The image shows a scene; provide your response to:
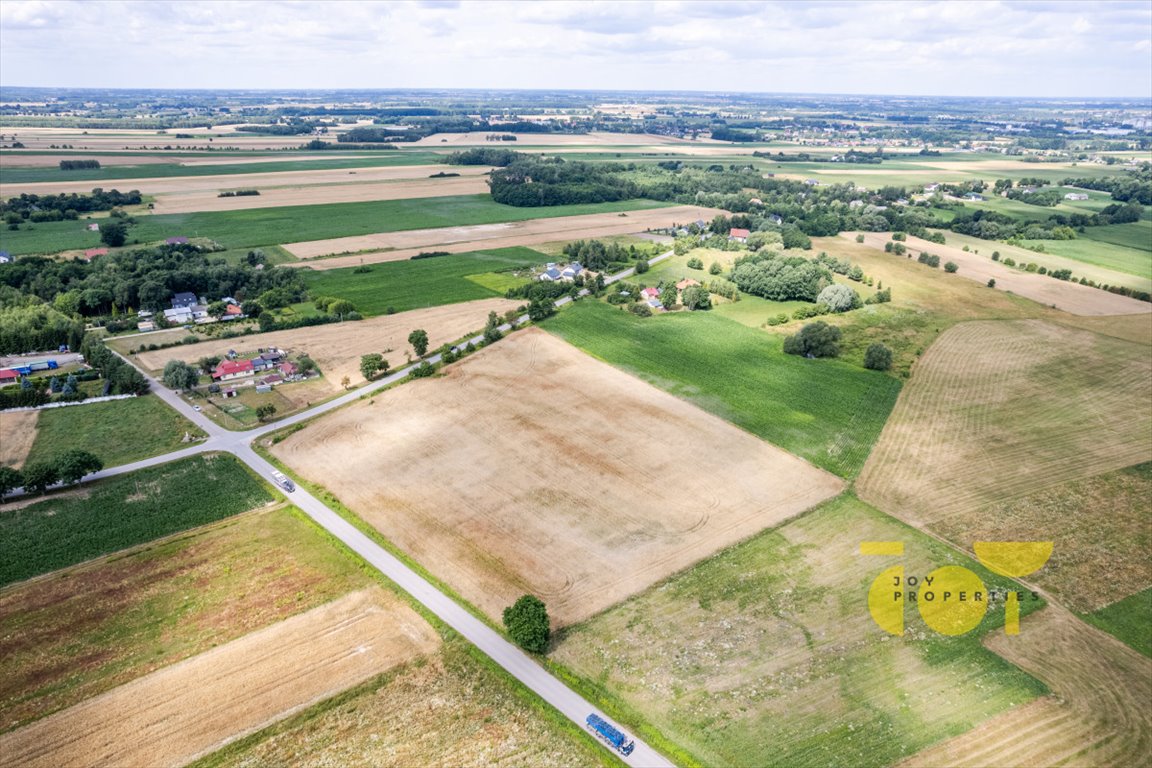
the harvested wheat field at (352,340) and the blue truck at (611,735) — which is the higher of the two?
the harvested wheat field at (352,340)

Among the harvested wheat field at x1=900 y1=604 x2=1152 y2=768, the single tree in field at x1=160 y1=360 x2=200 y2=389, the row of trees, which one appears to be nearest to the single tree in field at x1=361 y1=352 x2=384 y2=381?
the single tree in field at x1=160 y1=360 x2=200 y2=389

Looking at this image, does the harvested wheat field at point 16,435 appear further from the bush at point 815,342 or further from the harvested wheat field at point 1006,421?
the bush at point 815,342

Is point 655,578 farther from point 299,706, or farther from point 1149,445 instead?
point 1149,445

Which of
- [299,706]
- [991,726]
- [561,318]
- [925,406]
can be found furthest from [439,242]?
[991,726]

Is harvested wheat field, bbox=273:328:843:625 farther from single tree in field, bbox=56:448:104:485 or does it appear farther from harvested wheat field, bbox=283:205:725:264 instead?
harvested wheat field, bbox=283:205:725:264

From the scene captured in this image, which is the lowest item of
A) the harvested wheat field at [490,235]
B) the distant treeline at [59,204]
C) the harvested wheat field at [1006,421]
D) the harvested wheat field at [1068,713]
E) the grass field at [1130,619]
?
the harvested wheat field at [1068,713]

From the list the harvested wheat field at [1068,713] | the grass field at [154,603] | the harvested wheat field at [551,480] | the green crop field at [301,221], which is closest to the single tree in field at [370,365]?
the harvested wheat field at [551,480]
